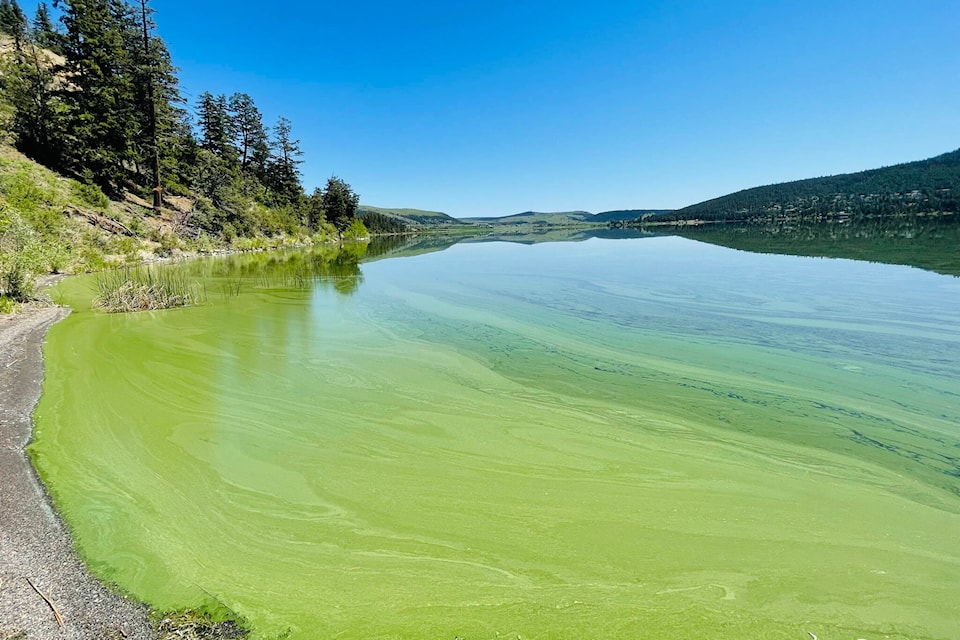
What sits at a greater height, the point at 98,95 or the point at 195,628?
the point at 98,95

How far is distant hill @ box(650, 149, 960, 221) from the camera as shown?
66188mm

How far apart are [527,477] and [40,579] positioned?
8.19 feet

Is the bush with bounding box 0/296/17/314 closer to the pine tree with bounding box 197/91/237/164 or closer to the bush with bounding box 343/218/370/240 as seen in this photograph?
the pine tree with bounding box 197/91/237/164

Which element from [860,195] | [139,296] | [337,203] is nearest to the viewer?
[139,296]

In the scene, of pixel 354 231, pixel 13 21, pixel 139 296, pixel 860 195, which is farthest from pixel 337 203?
pixel 860 195

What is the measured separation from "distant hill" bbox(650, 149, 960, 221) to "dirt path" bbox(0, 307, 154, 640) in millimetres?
86567

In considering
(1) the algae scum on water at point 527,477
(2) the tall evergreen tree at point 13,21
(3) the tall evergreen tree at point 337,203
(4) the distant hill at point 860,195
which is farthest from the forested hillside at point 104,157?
(4) the distant hill at point 860,195

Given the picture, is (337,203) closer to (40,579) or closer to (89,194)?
(89,194)

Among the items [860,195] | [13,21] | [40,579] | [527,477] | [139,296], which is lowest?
[527,477]

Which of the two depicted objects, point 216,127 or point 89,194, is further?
point 216,127

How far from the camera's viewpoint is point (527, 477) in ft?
9.62

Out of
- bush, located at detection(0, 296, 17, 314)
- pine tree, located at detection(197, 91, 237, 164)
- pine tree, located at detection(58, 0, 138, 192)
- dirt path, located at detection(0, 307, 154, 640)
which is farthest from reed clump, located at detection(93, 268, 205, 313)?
pine tree, located at detection(197, 91, 237, 164)

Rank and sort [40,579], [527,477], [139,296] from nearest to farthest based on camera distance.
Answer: [40,579] < [527,477] < [139,296]

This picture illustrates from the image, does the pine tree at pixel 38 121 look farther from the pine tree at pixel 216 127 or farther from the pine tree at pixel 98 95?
the pine tree at pixel 216 127
